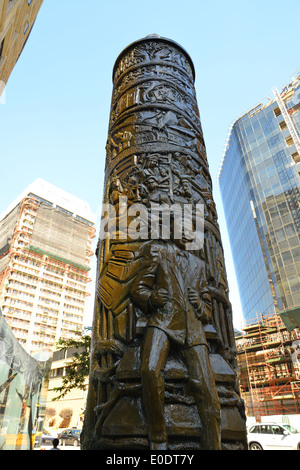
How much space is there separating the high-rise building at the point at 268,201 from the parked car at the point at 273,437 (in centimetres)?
1243

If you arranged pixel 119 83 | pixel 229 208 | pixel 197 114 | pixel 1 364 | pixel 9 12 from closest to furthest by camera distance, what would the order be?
pixel 197 114 < pixel 119 83 < pixel 1 364 < pixel 9 12 < pixel 229 208

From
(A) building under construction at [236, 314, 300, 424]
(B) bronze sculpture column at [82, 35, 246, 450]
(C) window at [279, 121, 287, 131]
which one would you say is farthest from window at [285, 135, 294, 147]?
(B) bronze sculpture column at [82, 35, 246, 450]

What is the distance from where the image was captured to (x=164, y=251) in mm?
3154

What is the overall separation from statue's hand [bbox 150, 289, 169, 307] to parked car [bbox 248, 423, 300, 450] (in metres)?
10.4

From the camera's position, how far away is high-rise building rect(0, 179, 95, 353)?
47.0 meters

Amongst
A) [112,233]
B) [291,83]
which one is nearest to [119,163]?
[112,233]

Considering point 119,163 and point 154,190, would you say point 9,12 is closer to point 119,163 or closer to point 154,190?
point 119,163

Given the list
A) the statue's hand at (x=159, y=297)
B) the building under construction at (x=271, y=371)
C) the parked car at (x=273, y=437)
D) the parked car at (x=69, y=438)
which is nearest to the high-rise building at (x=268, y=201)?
the building under construction at (x=271, y=371)

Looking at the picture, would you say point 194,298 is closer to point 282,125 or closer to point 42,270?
point 282,125

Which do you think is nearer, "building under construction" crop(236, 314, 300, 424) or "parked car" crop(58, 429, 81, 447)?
"building under construction" crop(236, 314, 300, 424)

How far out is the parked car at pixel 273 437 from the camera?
1015 cm

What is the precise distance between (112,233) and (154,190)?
0.70m

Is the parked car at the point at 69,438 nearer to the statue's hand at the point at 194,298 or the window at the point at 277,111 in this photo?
the statue's hand at the point at 194,298

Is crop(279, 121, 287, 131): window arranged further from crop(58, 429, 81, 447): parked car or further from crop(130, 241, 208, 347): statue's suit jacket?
crop(130, 241, 208, 347): statue's suit jacket
